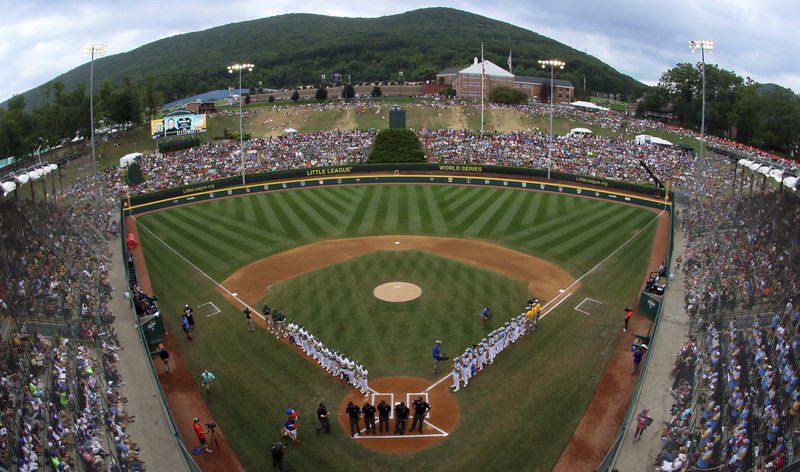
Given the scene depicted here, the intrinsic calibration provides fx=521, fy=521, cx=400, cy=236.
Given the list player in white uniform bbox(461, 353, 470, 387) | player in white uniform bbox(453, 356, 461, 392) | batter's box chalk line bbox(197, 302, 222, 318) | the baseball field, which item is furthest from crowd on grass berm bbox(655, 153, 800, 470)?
batter's box chalk line bbox(197, 302, 222, 318)

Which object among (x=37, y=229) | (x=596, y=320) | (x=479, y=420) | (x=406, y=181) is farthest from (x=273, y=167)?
(x=479, y=420)

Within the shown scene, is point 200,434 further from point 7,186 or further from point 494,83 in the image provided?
point 494,83

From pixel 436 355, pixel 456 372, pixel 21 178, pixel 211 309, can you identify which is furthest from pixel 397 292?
pixel 21 178

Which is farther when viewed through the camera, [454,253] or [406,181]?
[406,181]

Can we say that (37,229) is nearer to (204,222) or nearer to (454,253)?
(204,222)

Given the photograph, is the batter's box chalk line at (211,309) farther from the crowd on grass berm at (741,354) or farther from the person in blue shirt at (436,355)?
the crowd on grass berm at (741,354)

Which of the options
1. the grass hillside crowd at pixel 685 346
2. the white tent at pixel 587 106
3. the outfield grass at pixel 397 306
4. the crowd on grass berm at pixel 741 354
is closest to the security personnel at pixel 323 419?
the outfield grass at pixel 397 306
